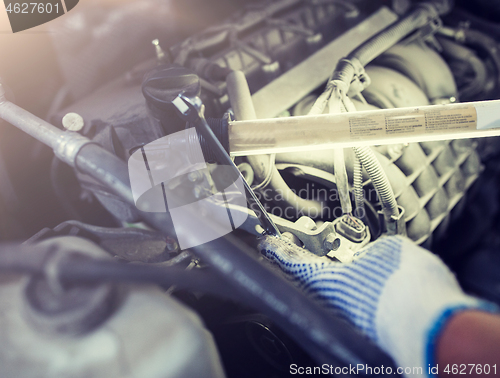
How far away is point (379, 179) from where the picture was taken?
89cm

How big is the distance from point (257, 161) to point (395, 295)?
517 mm

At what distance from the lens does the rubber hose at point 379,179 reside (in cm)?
86

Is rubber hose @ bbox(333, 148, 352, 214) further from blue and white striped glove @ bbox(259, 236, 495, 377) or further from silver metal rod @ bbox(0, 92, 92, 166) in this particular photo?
silver metal rod @ bbox(0, 92, 92, 166)

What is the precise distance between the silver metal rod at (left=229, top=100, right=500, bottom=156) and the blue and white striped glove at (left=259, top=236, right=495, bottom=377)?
243 mm

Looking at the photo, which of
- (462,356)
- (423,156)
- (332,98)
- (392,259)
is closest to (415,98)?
(423,156)

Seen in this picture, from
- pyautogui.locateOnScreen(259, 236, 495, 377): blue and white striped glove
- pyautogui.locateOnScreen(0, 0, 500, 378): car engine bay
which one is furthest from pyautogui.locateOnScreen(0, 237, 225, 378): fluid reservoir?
pyautogui.locateOnScreen(259, 236, 495, 377): blue and white striped glove

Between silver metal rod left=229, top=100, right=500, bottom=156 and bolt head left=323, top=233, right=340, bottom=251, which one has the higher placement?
silver metal rod left=229, top=100, right=500, bottom=156

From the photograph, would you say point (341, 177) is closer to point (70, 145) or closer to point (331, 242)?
point (331, 242)

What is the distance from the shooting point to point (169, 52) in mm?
1268

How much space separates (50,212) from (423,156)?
1.32 meters

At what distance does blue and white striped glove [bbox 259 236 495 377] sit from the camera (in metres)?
0.49

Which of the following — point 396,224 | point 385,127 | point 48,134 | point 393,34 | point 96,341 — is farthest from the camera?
point 393,34

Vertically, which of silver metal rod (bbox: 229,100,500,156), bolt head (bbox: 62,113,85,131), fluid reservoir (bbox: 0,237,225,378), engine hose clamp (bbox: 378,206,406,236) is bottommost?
engine hose clamp (bbox: 378,206,406,236)

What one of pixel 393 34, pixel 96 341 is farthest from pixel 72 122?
pixel 393 34
